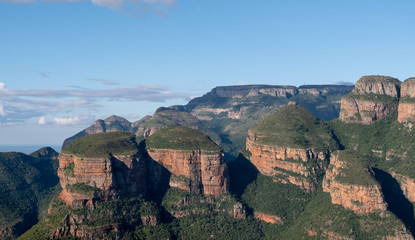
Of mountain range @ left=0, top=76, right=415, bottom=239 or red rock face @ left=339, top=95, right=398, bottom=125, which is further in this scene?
red rock face @ left=339, top=95, right=398, bottom=125

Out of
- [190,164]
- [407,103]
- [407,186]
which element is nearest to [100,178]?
[190,164]

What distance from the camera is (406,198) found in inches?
4035

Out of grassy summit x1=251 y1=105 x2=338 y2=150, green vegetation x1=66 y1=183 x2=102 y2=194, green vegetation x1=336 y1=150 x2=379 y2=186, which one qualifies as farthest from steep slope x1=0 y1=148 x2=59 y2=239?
green vegetation x1=336 y1=150 x2=379 y2=186

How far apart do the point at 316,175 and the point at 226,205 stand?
23.2m

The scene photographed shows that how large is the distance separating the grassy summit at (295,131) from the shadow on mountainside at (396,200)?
49.6ft

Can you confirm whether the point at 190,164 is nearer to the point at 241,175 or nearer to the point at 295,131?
the point at 241,175

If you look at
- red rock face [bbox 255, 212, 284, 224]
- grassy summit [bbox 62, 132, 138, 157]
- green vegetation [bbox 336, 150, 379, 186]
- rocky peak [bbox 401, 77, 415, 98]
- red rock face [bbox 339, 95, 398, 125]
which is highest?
rocky peak [bbox 401, 77, 415, 98]

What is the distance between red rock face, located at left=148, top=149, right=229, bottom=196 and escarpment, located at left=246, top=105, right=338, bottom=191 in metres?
15.8

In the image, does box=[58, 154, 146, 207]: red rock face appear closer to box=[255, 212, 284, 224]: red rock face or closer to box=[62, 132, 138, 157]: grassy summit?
box=[62, 132, 138, 157]: grassy summit

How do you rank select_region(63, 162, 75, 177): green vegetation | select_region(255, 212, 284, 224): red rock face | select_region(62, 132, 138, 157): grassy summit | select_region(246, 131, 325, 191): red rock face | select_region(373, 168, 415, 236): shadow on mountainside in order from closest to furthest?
select_region(63, 162, 75, 177): green vegetation → select_region(62, 132, 138, 157): grassy summit → select_region(373, 168, 415, 236): shadow on mountainside → select_region(255, 212, 284, 224): red rock face → select_region(246, 131, 325, 191): red rock face

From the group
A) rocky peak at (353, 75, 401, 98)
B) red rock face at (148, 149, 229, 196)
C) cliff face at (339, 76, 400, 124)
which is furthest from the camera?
rocky peak at (353, 75, 401, 98)

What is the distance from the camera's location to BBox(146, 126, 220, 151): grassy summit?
4149 inches

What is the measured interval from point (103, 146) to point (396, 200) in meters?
62.7

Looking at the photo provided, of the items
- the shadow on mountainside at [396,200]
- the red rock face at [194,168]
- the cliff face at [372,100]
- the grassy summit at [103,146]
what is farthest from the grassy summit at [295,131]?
the grassy summit at [103,146]
